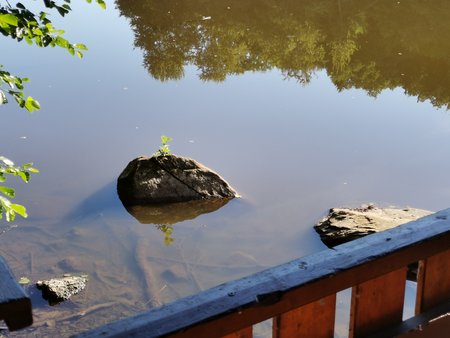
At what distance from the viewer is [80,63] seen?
1141cm

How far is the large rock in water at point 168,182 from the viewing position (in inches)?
262

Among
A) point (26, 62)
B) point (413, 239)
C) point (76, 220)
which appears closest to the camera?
point (413, 239)

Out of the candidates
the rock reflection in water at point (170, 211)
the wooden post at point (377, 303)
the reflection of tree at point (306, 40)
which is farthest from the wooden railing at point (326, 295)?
the reflection of tree at point (306, 40)

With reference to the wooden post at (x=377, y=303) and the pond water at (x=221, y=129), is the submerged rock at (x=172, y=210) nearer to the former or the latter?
the pond water at (x=221, y=129)

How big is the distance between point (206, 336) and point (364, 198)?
233 inches

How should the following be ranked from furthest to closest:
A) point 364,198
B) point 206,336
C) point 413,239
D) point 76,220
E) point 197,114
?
point 197,114, point 364,198, point 76,220, point 413,239, point 206,336

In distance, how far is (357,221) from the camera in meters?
5.96

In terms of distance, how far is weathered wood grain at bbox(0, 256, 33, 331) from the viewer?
3.29 ft

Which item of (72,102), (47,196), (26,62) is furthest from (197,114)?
(26,62)

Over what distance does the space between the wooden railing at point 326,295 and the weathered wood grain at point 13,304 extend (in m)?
0.12

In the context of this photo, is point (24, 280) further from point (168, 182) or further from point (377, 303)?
point (377, 303)

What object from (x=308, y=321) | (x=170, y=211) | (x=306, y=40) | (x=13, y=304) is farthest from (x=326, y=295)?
(x=306, y=40)

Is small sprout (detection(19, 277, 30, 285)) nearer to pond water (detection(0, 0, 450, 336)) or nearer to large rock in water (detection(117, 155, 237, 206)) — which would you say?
pond water (detection(0, 0, 450, 336))

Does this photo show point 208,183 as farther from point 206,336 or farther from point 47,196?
point 206,336
